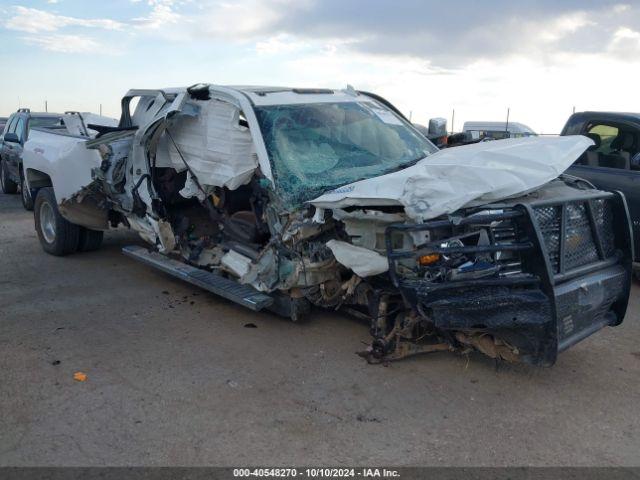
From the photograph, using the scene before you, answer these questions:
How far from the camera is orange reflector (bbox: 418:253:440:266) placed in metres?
3.85

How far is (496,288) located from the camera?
3729 millimetres

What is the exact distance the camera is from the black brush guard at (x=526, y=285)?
3.65 m

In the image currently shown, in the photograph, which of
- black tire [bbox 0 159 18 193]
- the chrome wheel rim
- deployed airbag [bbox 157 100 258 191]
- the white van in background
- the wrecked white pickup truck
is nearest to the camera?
the wrecked white pickup truck

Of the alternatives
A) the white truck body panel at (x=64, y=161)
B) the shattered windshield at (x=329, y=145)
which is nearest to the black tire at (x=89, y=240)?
the white truck body panel at (x=64, y=161)

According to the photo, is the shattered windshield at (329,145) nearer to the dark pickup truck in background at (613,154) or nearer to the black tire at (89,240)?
the dark pickup truck in background at (613,154)

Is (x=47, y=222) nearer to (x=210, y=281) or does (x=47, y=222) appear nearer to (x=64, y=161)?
(x=64, y=161)

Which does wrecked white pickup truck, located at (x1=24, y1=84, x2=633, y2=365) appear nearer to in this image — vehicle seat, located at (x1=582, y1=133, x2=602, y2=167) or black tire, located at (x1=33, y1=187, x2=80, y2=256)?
black tire, located at (x1=33, y1=187, x2=80, y2=256)

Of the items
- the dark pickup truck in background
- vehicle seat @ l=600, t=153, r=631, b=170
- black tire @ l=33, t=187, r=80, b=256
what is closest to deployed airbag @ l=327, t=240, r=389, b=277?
the dark pickup truck in background

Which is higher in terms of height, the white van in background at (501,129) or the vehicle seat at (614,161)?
the vehicle seat at (614,161)

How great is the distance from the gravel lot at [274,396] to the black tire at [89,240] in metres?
2.17

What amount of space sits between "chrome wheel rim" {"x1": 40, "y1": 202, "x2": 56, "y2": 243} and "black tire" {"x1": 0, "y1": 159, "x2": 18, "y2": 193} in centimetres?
695

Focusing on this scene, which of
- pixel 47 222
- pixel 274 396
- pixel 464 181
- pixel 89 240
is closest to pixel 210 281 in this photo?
pixel 274 396

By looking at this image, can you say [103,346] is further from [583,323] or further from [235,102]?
[583,323]

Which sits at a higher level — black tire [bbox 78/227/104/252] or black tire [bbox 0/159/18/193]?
black tire [bbox 78/227/104/252]
